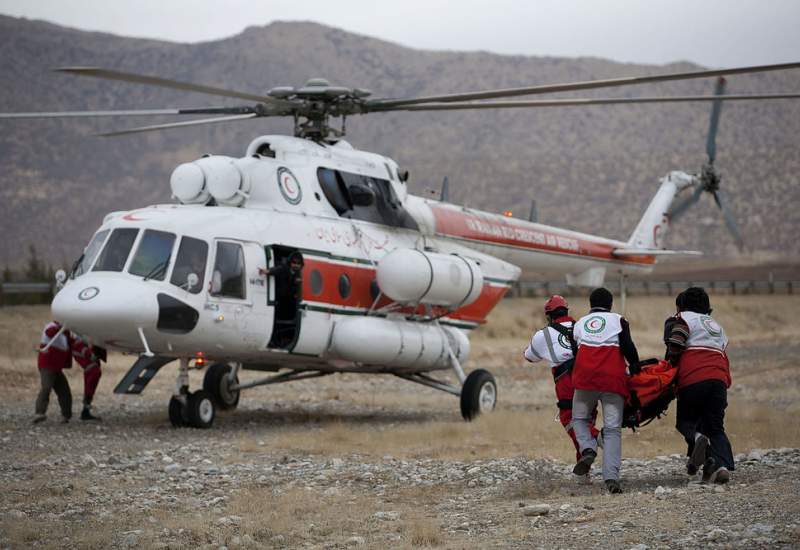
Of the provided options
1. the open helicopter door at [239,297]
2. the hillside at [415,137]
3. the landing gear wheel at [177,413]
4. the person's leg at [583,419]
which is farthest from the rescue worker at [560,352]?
the hillside at [415,137]

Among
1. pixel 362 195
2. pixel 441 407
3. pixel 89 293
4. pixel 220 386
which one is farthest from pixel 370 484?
pixel 441 407

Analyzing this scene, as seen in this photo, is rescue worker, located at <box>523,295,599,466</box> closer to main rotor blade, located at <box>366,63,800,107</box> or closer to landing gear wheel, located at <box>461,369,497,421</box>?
main rotor blade, located at <box>366,63,800,107</box>

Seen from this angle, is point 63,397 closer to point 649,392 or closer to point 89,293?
point 89,293

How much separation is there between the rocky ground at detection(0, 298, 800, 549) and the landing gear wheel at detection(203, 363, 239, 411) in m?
0.22

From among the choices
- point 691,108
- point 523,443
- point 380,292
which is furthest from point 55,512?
point 691,108

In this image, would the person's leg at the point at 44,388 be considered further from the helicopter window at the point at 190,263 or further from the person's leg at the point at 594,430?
the person's leg at the point at 594,430

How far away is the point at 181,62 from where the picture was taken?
151m

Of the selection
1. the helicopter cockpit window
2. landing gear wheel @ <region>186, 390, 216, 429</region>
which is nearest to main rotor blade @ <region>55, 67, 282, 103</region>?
the helicopter cockpit window

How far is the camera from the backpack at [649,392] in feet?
35.4

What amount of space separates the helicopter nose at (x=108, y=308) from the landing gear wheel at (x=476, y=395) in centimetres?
549

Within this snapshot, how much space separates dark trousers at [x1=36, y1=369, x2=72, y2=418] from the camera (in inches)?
681

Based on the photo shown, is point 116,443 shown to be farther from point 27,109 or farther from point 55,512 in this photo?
point 27,109

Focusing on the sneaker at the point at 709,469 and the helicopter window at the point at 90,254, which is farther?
the helicopter window at the point at 90,254

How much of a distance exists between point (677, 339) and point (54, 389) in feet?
32.9
